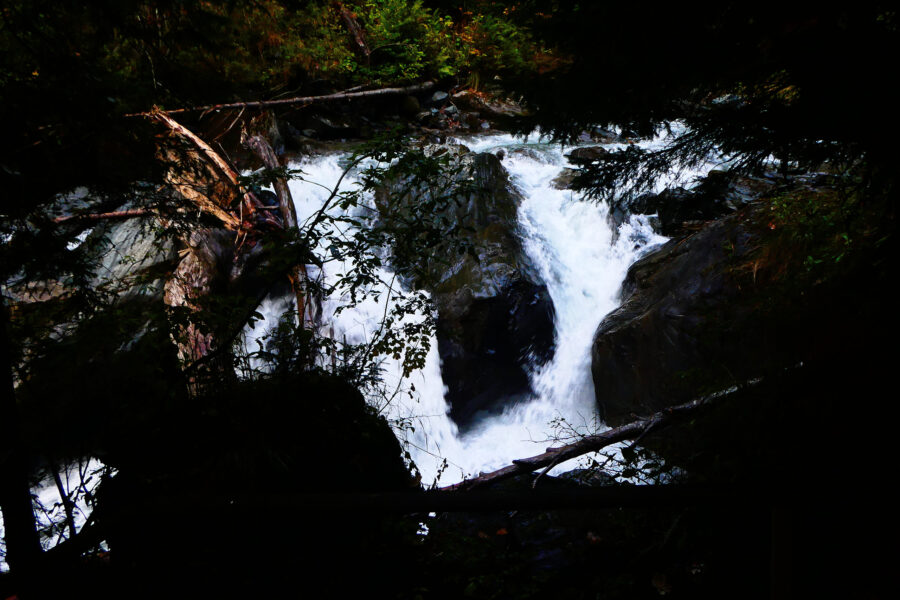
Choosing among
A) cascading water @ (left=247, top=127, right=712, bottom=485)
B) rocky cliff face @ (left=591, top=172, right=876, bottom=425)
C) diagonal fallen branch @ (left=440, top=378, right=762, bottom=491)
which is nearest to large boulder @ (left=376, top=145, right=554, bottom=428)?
cascading water @ (left=247, top=127, right=712, bottom=485)

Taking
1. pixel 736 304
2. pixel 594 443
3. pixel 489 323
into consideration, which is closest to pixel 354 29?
pixel 489 323

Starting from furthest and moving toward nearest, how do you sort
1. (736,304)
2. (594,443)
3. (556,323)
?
(556,323)
(736,304)
(594,443)

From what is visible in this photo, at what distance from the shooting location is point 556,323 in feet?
27.0

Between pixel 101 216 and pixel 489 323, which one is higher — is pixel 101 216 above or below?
above

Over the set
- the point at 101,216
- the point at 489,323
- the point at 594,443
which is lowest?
the point at 594,443

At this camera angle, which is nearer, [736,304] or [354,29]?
[736,304]

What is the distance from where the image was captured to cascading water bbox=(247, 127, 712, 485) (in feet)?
22.7

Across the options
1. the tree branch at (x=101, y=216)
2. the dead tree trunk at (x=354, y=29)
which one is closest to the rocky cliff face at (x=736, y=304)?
the tree branch at (x=101, y=216)

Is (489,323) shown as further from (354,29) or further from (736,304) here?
(354,29)

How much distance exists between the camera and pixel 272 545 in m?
2.84

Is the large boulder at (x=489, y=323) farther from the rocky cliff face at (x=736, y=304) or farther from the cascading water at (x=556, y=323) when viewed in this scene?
the rocky cliff face at (x=736, y=304)

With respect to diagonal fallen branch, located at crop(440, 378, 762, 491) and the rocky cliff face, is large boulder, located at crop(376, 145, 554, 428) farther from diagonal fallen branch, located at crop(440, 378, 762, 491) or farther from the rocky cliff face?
diagonal fallen branch, located at crop(440, 378, 762, 491)

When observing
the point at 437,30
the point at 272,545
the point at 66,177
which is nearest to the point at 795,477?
the point at 272,545

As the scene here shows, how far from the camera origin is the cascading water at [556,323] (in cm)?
691
